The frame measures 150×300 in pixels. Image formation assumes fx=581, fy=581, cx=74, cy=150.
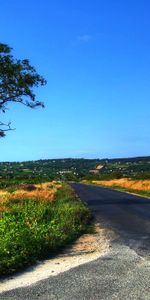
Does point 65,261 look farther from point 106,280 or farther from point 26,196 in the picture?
point 26,196

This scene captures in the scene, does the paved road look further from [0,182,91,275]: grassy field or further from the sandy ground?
[0,182,91,275]: grassy field

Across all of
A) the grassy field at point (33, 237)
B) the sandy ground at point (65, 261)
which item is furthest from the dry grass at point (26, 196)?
the sandy ground at point (65, 261)

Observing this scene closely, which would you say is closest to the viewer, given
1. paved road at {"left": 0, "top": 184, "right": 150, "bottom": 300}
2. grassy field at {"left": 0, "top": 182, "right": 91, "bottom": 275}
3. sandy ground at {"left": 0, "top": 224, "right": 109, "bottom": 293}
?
paved road at {"left": 0, "top": 184, "right": 150, "bottom": 300}

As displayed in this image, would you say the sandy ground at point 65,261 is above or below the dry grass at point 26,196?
below

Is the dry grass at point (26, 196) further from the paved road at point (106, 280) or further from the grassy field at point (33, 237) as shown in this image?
the paved road at point (106, 280)

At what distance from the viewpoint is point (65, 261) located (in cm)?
1289

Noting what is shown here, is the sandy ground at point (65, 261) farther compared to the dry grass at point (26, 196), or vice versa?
the dry grass at point (26, 196)

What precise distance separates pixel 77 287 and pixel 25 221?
956 cm

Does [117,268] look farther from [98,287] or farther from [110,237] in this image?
[110,237]

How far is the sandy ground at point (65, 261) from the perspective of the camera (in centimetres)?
1064

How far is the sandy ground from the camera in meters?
10.6

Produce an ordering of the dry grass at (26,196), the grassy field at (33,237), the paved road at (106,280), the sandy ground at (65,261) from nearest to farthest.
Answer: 1. the paved road at (106,280)
2. the sandy ground at (65,261)
3. the grassy field at (33,237)
4. the dry grass at (26,196)

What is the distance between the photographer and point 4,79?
43031 mm

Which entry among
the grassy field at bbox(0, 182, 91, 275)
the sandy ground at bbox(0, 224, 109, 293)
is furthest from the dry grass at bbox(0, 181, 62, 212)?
the sandy ground at bbox(0, 224, 109, 293)
